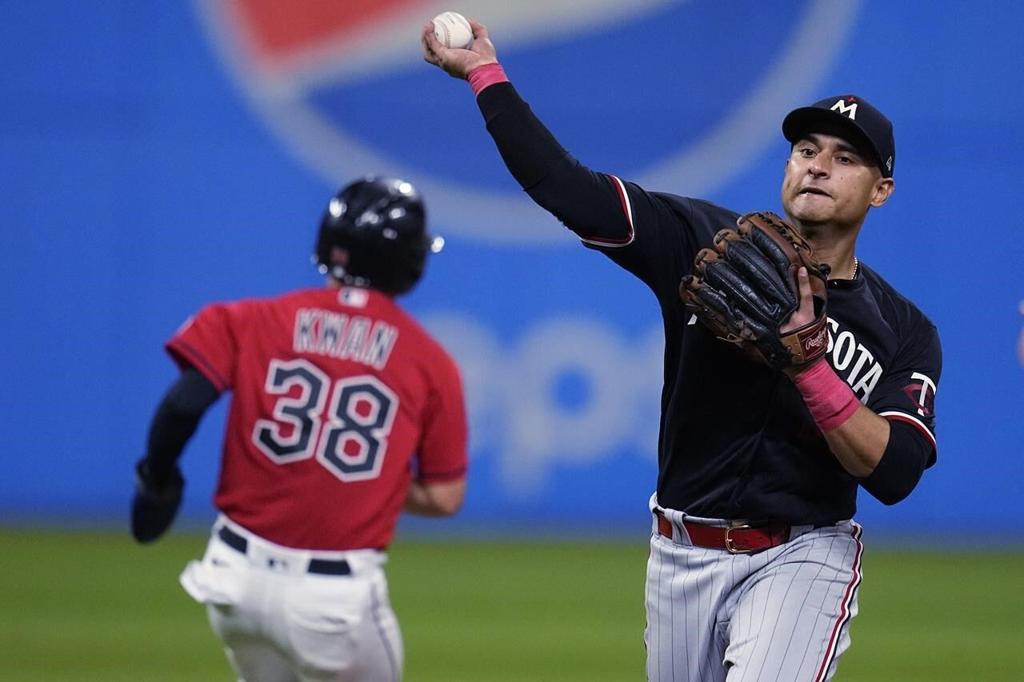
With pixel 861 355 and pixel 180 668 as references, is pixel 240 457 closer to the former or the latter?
pixel 861 355

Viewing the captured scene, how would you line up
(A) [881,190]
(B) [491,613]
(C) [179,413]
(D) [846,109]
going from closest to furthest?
(C) [179,413] → (D) [846,109] → (A) [881,190] → (B) [491,613]

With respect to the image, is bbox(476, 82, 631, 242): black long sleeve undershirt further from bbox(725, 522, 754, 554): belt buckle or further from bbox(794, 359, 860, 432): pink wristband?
bbox(725, 522, 754, 554): belt buckle

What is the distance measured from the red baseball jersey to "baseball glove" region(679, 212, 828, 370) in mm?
711

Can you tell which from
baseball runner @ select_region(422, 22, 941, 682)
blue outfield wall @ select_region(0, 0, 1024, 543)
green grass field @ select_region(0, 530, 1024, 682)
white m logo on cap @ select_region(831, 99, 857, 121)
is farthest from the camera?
blue outfield wall @ select_region(0, 0, 1024, 543)

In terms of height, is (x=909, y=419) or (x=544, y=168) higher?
(x=544, y=168)

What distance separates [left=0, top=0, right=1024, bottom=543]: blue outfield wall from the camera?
11.3 meters

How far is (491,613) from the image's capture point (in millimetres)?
8398

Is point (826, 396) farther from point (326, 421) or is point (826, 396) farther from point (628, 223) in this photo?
point (326, 421)

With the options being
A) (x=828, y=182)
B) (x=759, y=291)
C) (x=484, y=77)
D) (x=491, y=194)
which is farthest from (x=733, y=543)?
(x=491, y=194)

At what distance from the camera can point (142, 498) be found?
377 cm

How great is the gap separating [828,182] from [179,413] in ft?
6.10

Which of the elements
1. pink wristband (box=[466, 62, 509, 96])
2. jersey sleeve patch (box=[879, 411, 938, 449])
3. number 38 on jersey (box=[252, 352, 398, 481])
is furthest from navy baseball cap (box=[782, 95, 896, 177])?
number 38 on jersey (box=[252, 352, 398, 481])

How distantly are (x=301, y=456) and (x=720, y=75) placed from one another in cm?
863

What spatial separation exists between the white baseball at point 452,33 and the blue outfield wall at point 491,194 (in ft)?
24.8
